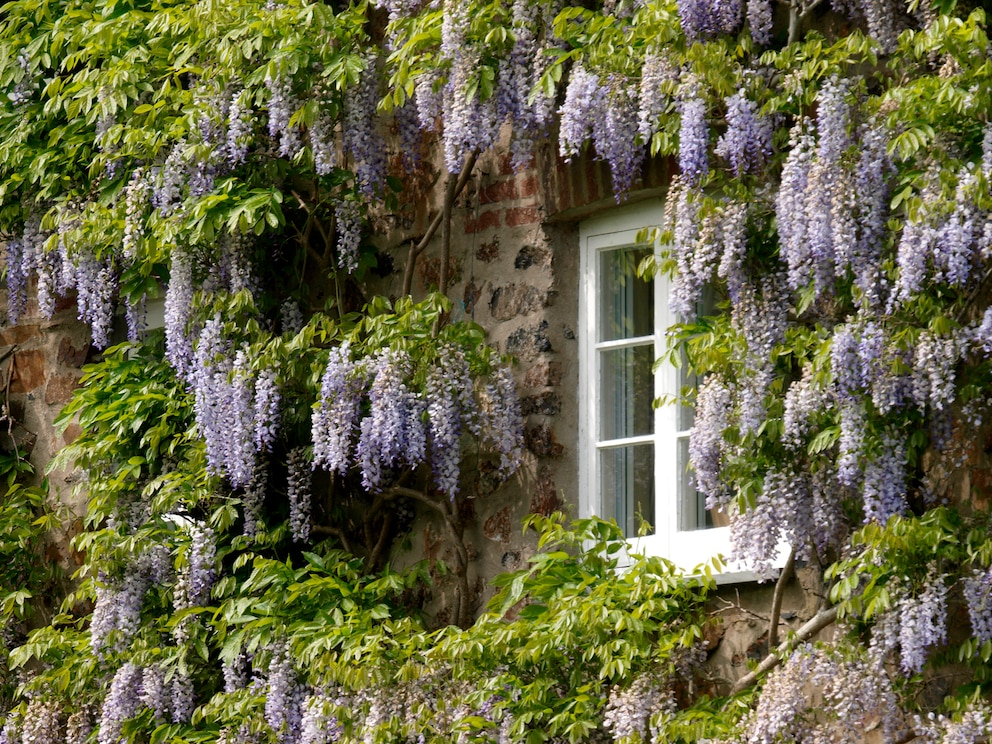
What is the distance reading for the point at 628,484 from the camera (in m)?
6.71

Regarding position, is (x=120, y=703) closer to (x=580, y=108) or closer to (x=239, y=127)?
(x=239, y=127)

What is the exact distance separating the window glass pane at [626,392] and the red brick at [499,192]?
0.67 meters

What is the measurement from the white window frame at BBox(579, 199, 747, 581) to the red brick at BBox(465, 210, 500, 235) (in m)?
0.34

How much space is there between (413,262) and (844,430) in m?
2.14

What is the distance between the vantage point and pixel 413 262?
7238 mm

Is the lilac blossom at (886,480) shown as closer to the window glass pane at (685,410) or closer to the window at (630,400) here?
the window at (630,400)

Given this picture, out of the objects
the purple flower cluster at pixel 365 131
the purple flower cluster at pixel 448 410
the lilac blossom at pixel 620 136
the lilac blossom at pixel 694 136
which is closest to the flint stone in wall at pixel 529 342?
the purple flower cluster at pixel 448 410

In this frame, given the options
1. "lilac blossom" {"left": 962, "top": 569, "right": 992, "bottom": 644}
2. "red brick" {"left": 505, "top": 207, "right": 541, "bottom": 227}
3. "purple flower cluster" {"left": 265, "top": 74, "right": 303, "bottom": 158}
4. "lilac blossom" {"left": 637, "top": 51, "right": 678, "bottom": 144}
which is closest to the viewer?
"lilac blossom" {"left": 962, "top": 569, "right": 992, "bottom": 644}

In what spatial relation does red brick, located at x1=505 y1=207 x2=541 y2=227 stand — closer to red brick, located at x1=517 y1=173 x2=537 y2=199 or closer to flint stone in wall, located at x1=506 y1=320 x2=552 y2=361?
red brick, located at x1=517 y1=173 x2=537 y2=199

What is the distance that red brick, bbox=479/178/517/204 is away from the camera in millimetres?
7070

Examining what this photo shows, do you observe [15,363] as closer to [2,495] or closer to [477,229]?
[2,495]

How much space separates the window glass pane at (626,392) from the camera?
6.74m

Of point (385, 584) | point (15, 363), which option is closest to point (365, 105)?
point (385, 584)

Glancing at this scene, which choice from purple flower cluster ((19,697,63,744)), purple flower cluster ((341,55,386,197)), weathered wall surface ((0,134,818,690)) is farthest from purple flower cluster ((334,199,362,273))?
purple flower cluster ((19,697,63,744))
